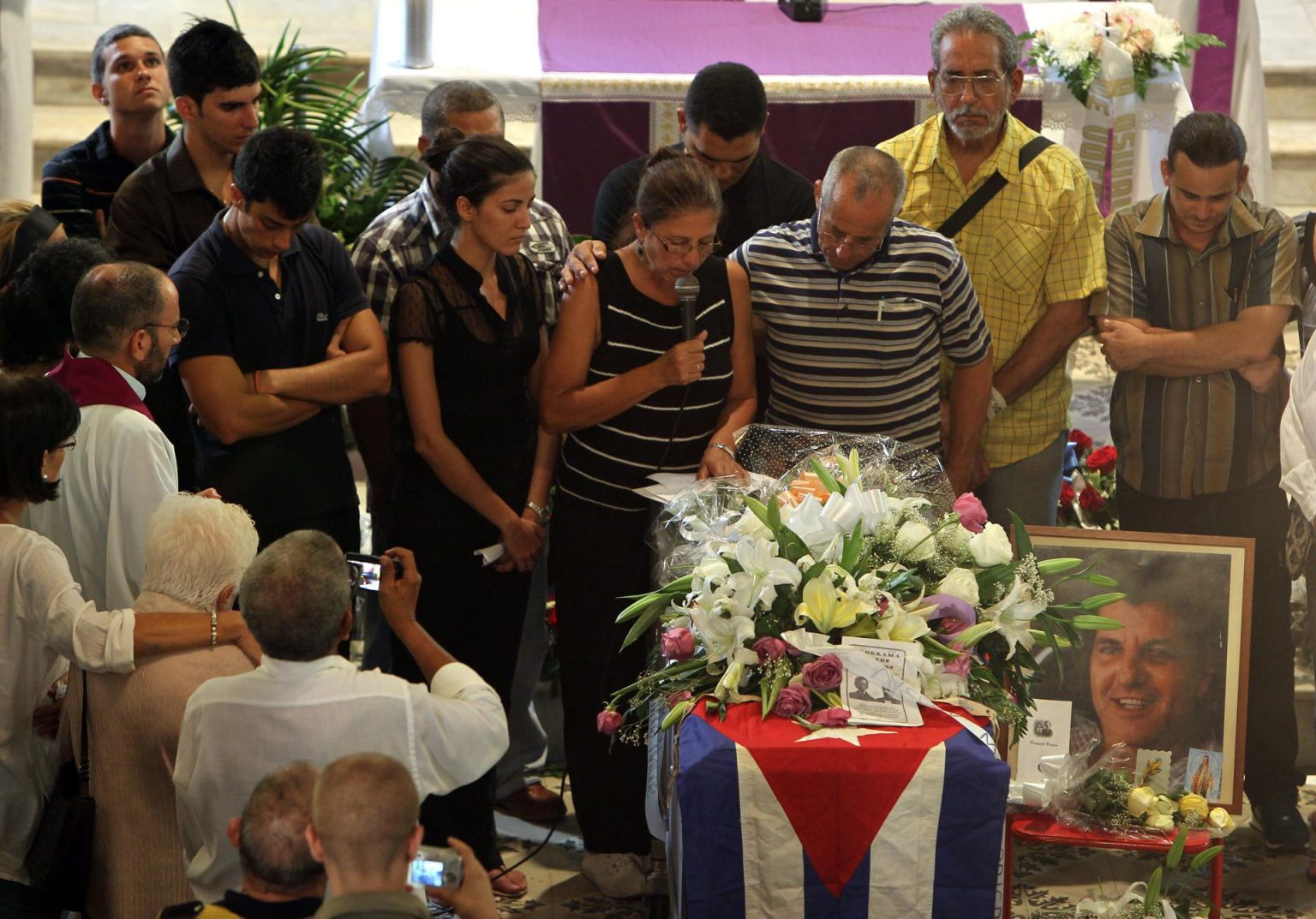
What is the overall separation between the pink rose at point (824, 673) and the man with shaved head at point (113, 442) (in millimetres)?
1324

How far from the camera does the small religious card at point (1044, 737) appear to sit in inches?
144

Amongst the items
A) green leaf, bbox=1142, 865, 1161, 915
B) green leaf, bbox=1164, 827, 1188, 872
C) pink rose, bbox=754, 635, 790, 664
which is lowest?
green leaf, bbox=1142, 865, 1161, 915

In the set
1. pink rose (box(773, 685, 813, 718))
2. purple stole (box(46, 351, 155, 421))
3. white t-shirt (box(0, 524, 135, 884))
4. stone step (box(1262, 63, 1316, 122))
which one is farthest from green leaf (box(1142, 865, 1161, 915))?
stone step (box(1262, 63, 1316, 122))

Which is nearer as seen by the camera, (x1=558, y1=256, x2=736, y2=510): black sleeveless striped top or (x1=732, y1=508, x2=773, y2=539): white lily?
(x1=732, y1=508, x2=773, y2=539): white lily

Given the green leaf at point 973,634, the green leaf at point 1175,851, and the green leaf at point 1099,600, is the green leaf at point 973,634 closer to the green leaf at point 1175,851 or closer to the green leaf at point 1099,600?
the green leaf at point 1099,600

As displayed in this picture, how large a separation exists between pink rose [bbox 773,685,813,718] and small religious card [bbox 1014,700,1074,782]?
882 millimetres

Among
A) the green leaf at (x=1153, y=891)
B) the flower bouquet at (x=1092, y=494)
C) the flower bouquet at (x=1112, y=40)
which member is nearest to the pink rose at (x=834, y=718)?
the green leaf at (x=1153, y=891)

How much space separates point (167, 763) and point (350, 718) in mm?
438

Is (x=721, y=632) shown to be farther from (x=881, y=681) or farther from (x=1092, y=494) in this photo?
(x=1092, y=494)

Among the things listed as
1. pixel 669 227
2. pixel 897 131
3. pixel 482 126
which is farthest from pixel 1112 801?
pixel 897 131

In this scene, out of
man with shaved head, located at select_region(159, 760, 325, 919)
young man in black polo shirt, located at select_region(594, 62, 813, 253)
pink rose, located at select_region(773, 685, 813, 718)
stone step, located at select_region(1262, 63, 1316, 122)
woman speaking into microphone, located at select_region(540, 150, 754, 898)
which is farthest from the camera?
stone step, located at select_region(1262, 63, 1316, 122)

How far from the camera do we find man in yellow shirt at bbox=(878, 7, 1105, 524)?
4238mm

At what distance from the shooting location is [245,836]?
232 centimetres

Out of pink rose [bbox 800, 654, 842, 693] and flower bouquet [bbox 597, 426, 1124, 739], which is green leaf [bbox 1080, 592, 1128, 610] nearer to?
flower bouquet [bbox 597, 426, 1124, 739]
